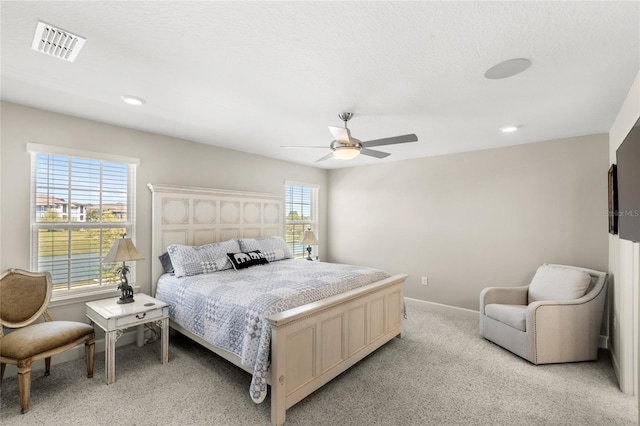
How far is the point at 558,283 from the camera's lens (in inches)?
132

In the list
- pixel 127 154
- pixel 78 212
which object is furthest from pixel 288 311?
pixel 127 154

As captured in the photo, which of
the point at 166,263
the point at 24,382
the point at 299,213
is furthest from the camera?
the point at 299,213

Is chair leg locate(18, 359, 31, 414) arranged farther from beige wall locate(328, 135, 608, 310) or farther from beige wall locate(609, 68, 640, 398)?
beige wall locate(328, 135, 608, 310)

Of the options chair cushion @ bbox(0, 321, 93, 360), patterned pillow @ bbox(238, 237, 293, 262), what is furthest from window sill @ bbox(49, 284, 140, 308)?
patterned pillow @ bbox(238, 237, 293, 262)

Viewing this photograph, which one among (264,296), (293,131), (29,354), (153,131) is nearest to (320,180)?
(293,131)

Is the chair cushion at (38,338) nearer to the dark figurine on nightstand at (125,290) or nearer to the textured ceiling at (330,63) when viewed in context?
the dark figurine on nightstand at (125,290)

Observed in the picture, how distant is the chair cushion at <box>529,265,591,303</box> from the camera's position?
10.4ft

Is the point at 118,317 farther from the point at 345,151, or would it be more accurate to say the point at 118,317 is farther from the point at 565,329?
the point at 565,329

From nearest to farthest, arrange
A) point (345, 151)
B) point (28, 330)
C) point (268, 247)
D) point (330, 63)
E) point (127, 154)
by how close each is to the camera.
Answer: point (330, 63) → point (28, 330) → point (345, 151) → point (127, 154) → point (268, 247)

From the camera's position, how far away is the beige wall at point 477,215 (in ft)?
12.0

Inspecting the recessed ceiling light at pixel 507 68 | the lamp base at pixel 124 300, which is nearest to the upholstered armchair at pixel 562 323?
the recessed ceiling light at pixel 507 68

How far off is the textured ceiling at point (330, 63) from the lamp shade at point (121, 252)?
4.38 ft

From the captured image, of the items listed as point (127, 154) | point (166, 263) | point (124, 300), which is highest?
point (127, 154)

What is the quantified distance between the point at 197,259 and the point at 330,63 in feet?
8.73
